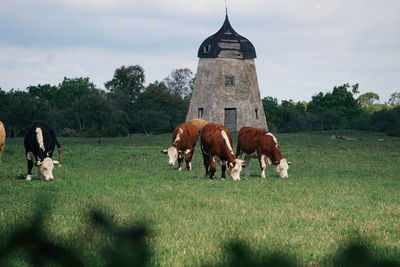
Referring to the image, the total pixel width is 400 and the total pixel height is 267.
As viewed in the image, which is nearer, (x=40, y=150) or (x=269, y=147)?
(x=40, y=150)

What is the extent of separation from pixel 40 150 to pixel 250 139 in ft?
20.7

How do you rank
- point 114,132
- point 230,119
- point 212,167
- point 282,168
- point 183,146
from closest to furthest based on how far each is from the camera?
1. point 212,167
2. point 282,168
3. point 183,146
4. point 230,119
5. point 114,132

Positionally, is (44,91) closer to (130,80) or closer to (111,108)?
(130,80)

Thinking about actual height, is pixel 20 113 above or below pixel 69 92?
below

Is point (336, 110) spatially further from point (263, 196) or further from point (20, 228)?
point (20, 228)

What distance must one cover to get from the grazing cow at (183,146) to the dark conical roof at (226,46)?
3418 centimetres

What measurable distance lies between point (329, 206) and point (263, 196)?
5.90 feet

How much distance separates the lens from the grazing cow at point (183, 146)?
21.5 m

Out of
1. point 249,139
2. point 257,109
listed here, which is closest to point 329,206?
point 249,139

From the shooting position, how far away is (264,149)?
19250 mm

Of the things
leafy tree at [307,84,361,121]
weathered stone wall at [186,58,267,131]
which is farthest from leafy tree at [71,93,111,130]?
leafy tree at [307,84,361,121]

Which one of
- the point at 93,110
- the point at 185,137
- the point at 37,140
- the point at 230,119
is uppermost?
the point at 93,110

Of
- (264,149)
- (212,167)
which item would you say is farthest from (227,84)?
(212,167)

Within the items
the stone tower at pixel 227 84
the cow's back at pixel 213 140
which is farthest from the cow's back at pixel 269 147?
the stone tower at pixel 227 84
